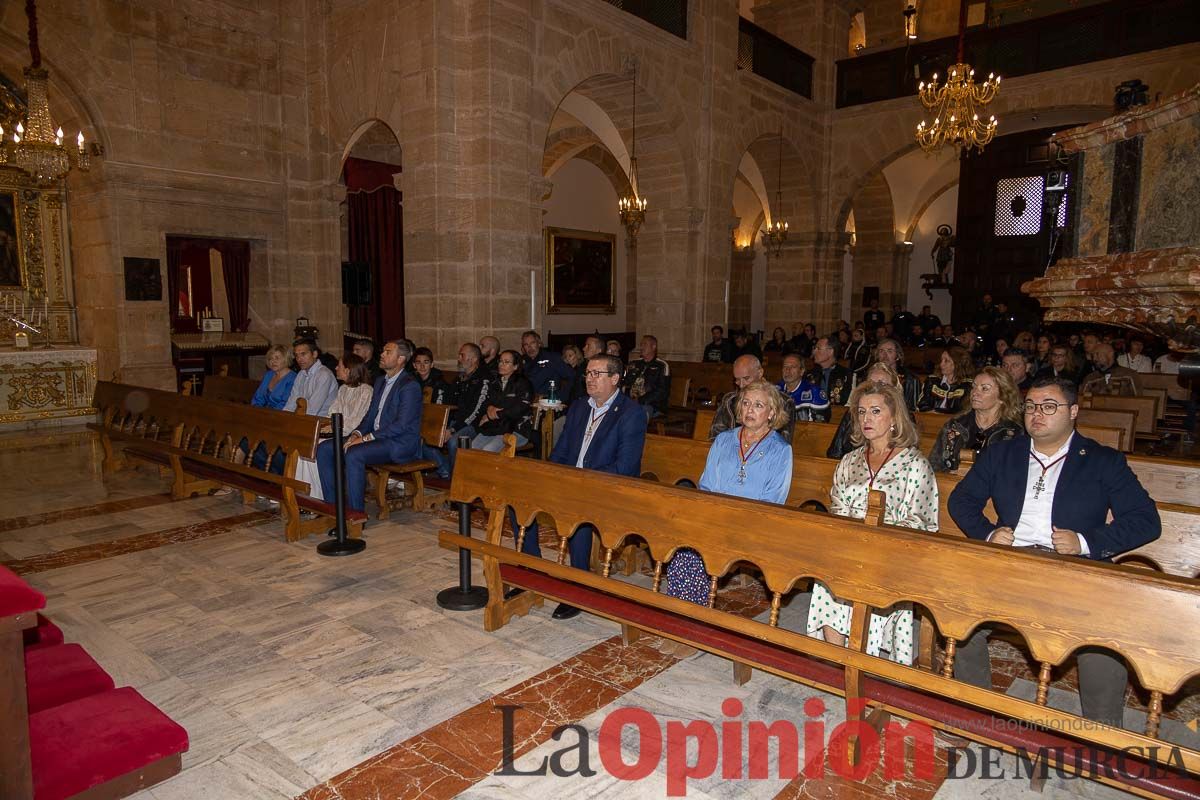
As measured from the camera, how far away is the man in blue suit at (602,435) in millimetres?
4238

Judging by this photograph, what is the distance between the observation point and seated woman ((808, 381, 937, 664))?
2932 mm

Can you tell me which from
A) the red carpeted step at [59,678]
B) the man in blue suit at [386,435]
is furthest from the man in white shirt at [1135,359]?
the red carpeted step at [59,678]

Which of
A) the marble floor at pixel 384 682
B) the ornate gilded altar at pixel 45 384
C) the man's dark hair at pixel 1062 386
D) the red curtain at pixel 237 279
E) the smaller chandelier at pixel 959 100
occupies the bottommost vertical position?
the marble floor at pixel 384 682

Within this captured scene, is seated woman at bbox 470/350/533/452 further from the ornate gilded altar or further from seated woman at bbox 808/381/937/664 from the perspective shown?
the ornate gilded altar

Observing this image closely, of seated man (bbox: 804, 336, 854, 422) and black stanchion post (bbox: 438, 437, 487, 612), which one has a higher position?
seated man (bbox: 804, 336, 854, 422)

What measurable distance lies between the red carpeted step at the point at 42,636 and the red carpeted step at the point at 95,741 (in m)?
0.67

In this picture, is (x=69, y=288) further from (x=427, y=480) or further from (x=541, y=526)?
(x=541, y=526)

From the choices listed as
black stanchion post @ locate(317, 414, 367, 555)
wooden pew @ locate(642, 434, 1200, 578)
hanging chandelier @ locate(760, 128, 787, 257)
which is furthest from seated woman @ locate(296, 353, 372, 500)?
hanging chandelier @ locate(760, 128, 787, 257)

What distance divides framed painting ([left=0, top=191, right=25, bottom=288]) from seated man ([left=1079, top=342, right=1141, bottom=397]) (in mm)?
14073

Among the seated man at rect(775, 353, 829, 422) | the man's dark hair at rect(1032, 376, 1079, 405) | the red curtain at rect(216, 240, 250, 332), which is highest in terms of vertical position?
the red curtain at rect(216, 240, 250, 332)

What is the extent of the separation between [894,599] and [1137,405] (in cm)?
635

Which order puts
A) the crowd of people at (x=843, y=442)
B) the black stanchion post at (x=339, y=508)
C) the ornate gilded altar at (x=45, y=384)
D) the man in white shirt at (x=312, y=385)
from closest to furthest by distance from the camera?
1. the crowd of people at (x=843, y=442)
2. the black stanchion post at (x=339, y=508)
3. the man in white shirt at (x=312, y=385)
4. the ornate gilded altar at (x=45, y=384)

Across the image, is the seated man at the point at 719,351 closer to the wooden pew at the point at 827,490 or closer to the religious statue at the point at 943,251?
the wooden pew at the point at 827,490

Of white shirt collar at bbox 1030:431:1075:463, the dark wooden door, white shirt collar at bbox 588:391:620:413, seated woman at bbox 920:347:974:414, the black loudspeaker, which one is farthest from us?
the dark wooden door
